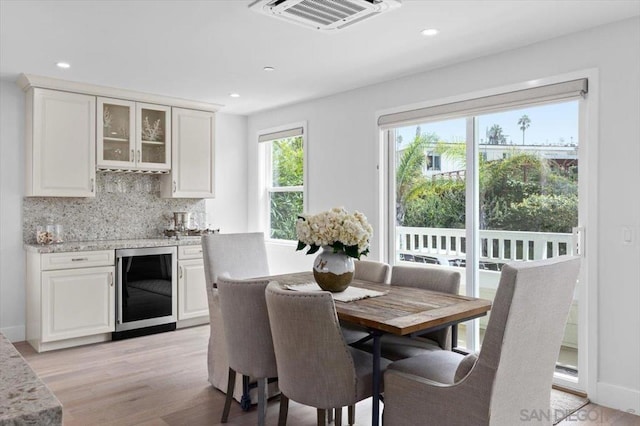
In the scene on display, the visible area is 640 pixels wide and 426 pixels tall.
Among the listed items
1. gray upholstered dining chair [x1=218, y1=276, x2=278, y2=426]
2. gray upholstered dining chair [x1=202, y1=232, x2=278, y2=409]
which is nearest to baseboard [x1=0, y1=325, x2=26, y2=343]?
gray upholstered dining chair [x1=202, y1=232, x2=278, y2=409]

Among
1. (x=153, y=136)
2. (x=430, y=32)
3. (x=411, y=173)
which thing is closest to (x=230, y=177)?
(x=153, y=136)

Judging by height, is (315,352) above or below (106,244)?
below

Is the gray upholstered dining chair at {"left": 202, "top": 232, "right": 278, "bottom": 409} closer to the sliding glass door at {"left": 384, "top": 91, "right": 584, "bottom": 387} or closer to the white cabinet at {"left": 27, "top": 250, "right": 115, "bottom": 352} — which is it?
the sliding glass door at {"left": 384, "top": 91, "right": 584, "bottom": 387}

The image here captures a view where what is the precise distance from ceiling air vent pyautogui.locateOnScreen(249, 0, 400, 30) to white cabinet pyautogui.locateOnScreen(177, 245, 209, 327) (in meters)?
2.93

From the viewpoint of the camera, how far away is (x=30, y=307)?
4.41 metres

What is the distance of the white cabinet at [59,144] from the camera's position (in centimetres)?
431

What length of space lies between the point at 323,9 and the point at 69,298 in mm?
3374

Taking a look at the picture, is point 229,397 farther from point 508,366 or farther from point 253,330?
point 508,366

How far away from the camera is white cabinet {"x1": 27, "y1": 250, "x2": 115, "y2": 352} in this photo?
4156 millimetres

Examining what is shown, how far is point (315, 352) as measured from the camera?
6.88ft

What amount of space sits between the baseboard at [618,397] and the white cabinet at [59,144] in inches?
178

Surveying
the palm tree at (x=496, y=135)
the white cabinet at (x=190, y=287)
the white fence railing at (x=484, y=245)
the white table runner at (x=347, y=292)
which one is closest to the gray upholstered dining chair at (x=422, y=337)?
the white table runner at (x=347, y=292)

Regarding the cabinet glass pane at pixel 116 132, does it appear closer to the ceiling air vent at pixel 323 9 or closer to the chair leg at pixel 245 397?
the ceiling air vent at pixel 323 9

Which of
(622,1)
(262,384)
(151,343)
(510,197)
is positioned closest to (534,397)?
(262,384)
